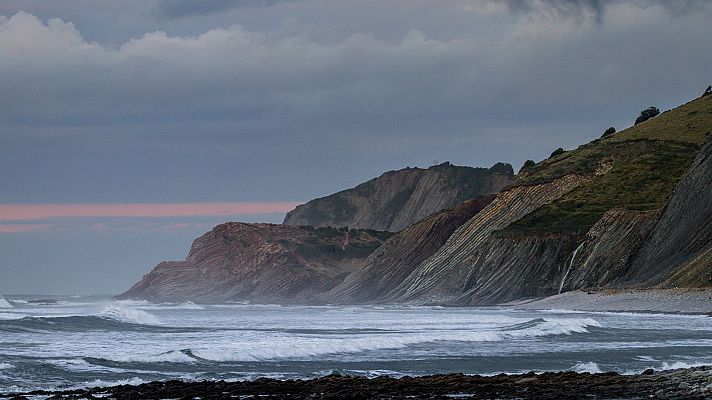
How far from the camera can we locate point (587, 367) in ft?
124

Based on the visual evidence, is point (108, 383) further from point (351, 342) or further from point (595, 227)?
point (595, 227)

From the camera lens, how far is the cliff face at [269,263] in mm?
178500

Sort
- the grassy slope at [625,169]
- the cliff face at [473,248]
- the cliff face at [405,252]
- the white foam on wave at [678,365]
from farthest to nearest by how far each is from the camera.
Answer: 1. the cliff face at [405,252]
2. the cliff face at [473,248]
3. the grassy slope at [625,169]
4. the white foam on wave at [678,365]

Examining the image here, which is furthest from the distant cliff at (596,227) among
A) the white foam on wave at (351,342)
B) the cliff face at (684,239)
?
the white foam on wave at (351,342)

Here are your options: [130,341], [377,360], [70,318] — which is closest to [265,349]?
[377,360]

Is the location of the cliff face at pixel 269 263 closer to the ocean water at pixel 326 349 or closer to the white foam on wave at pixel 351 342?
the ocean water at pixel 326 349

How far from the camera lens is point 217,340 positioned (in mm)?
52844

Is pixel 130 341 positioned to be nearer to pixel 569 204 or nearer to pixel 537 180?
pixel 569 204

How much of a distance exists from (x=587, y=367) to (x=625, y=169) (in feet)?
276

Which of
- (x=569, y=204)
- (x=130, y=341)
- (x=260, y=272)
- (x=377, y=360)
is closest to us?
(x=377, y=360)

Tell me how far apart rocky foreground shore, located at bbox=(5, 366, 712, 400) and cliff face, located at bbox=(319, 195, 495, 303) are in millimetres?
105050

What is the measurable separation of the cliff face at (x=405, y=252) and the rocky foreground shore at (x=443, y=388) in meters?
105

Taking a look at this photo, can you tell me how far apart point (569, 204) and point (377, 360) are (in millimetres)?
74498

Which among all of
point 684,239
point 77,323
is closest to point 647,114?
point 684,239
